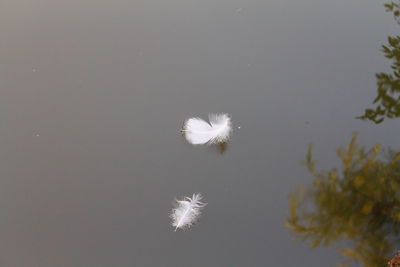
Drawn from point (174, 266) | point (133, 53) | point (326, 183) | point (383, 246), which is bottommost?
point (174, 266)

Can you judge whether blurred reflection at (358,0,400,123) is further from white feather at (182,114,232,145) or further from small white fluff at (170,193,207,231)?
small white fluff at (170,193,207,231)

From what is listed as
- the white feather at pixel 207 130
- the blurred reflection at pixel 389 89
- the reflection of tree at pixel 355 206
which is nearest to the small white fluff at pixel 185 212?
the white feather at pixel 207 130

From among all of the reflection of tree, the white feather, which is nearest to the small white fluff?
the white feather

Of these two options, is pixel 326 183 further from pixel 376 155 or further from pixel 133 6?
pixel 133 6

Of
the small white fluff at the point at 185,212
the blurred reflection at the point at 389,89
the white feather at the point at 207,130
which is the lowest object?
the small white fluff at the point at 185,212

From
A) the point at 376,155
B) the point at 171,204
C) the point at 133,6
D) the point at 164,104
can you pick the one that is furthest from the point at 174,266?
the point at 133,6

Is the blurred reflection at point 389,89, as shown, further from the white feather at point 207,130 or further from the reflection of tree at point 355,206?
the white feather at point 207,130
